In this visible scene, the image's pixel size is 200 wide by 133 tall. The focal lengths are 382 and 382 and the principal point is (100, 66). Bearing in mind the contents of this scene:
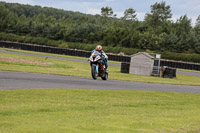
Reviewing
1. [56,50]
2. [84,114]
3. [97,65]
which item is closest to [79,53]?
[56,50]

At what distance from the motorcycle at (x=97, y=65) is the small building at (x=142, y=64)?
15069 millimetres

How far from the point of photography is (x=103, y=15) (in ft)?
581

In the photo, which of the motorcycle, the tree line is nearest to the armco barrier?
the tree line

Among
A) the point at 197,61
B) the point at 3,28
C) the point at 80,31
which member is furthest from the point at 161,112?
the point at 3,28

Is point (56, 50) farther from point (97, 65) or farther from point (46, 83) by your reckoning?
point (46, 83)

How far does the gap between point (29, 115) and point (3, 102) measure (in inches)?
70.6

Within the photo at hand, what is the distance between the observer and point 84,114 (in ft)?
27.6

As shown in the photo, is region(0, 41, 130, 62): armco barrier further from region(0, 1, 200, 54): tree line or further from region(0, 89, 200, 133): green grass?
region(0, 89, 200, 133): green grass

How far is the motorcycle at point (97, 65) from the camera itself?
18703 millimetres

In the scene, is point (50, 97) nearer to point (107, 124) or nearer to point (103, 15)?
point (107, 124)

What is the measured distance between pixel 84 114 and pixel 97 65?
10964 mm

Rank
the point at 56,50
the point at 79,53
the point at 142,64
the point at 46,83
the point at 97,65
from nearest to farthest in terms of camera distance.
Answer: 1. the point at 46,83
2. the point at 97,65
3. the point at 142,64
4. the point at 79,53
5. the point at 56,50

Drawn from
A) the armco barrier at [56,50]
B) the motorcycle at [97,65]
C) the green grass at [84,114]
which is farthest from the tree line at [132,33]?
the green grass at [84,114]

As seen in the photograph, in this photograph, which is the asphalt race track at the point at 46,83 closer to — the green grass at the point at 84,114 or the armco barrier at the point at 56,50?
the green grass at the point at 84,114
